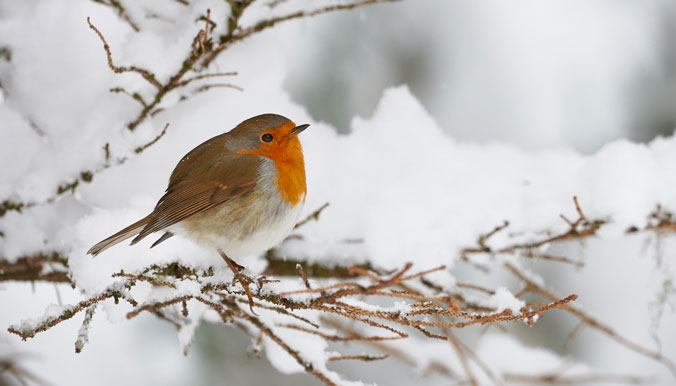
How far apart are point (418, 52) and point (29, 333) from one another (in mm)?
2532

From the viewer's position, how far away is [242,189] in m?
1.94

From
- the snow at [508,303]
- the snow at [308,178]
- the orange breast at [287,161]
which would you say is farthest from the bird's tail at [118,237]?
the snow at [508,303]

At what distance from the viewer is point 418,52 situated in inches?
132

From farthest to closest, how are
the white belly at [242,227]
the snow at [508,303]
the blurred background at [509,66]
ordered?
the blurred background at [509,66] < the white belly at [242,227] < the snow at [508,303]

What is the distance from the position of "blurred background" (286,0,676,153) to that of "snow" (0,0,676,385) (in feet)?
1.22

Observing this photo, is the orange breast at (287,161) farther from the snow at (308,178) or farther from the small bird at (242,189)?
the snow at (308,178)

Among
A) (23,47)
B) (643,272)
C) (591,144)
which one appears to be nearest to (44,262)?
(23,47)

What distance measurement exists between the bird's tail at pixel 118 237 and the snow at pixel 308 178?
4cm

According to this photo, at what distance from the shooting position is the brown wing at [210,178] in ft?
6.23

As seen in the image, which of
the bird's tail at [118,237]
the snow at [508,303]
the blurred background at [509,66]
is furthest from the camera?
the blurred background at [509,66]

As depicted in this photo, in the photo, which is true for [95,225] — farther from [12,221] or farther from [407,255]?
[407,255]

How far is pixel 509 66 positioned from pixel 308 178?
1543 millimetres

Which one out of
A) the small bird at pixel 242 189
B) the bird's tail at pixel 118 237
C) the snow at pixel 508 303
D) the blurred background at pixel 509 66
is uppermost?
the blurred background at pixel 509 66

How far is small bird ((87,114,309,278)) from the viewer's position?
1902mm
